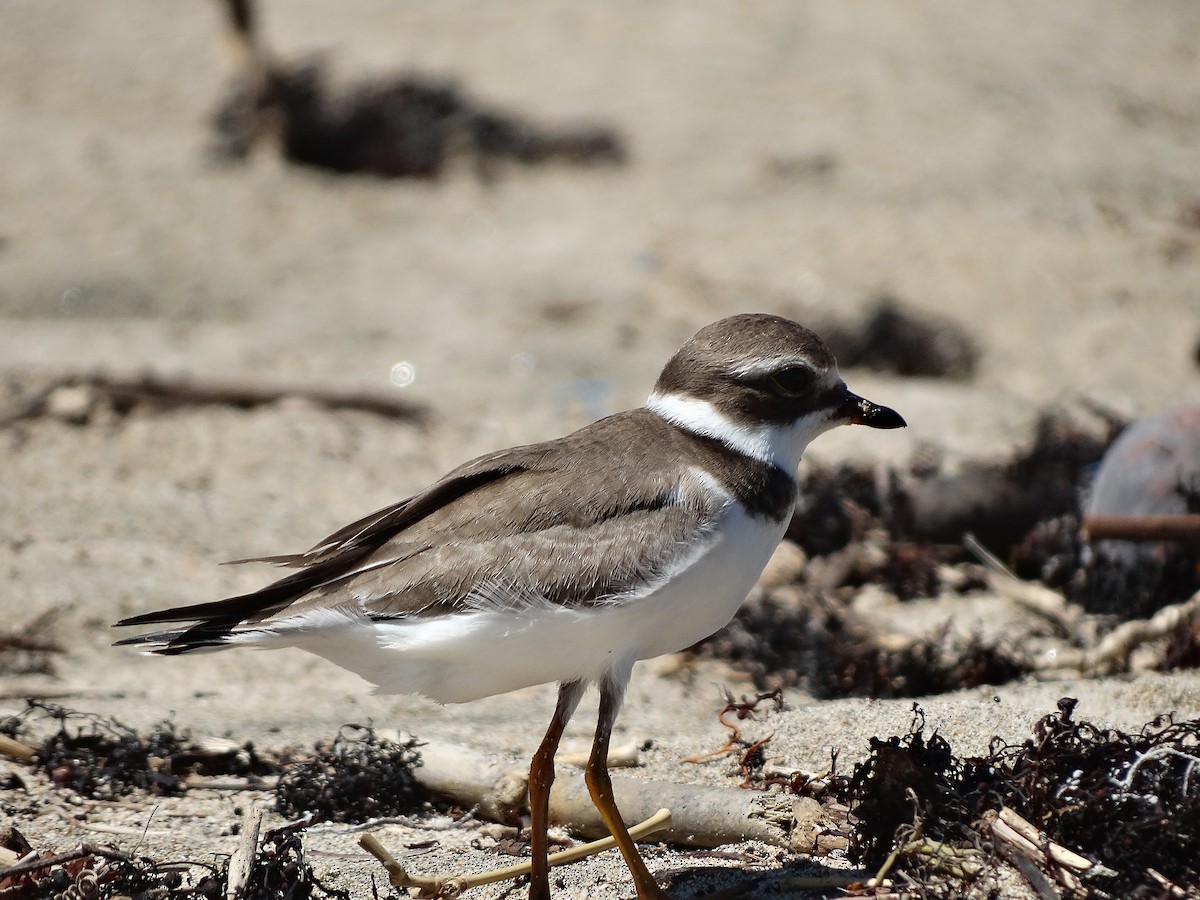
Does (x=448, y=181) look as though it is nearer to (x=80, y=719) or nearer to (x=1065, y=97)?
(x=1065, y=97)

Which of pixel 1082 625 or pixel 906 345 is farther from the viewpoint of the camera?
pixel 906 345

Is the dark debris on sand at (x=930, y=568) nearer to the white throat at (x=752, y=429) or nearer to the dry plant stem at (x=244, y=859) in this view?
the white throat at (x=752, y=429)

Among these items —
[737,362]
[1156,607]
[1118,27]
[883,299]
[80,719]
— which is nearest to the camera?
[737,362]

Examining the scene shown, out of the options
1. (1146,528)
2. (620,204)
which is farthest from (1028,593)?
(620,204)

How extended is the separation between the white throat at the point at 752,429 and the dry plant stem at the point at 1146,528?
1.65 meters

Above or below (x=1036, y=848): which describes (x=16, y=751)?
below

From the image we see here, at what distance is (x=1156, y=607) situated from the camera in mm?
5066

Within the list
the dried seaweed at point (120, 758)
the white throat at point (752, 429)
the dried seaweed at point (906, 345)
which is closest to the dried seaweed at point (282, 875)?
the dried seaweed at point (120, 758)

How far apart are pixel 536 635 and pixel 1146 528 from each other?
2.70 meters

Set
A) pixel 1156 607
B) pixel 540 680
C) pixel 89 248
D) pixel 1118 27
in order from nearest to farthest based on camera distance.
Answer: pixel 540 680, pixel 1156 607, pixel 89 248, pixel 1118 27

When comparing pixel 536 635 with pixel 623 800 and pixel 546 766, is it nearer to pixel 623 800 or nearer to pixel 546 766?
pixel 546 766

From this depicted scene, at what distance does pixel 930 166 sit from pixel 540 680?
6995 millimetres

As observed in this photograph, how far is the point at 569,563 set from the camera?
3305 mm

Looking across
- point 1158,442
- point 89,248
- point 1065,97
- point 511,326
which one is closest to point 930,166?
point 1065,97
